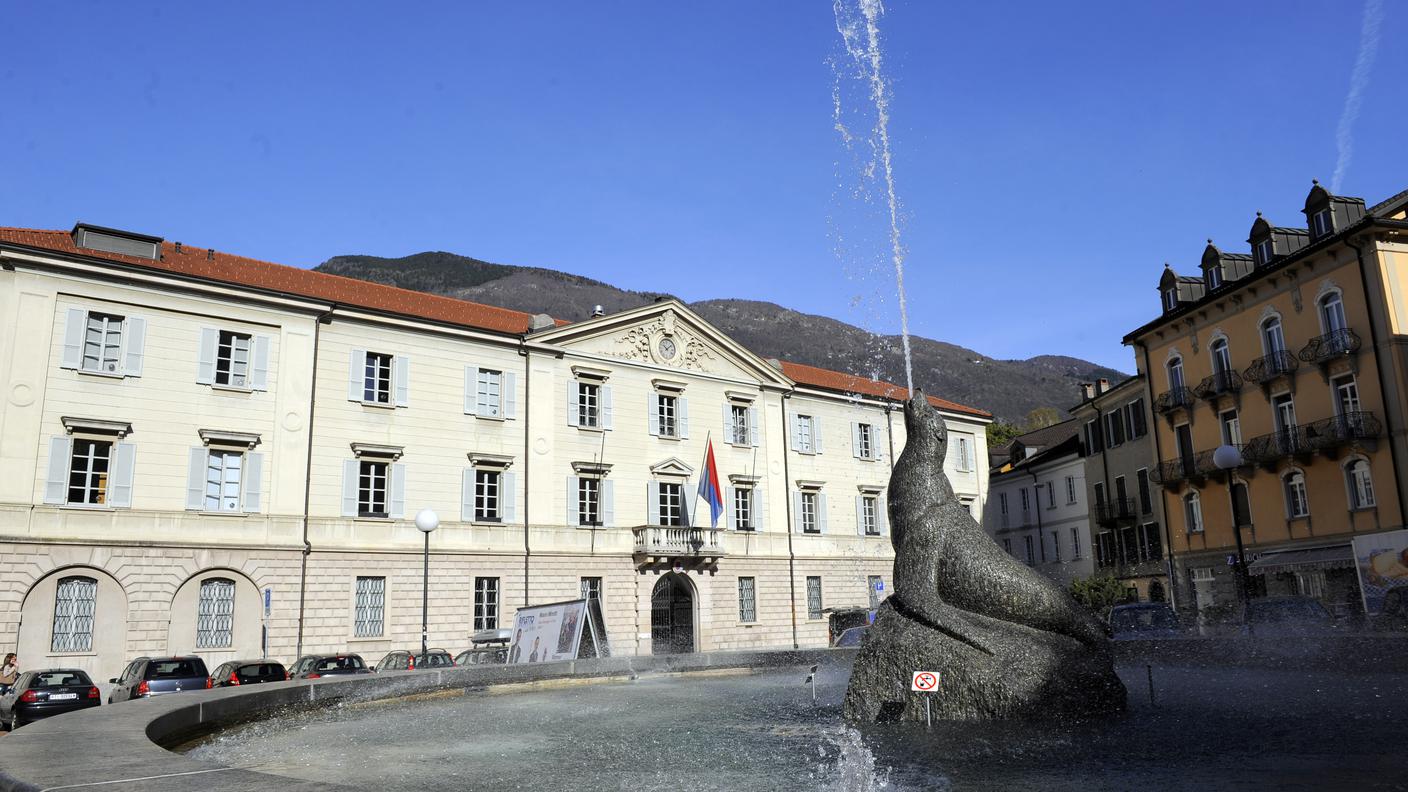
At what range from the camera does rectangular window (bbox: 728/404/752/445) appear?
4488 centimetres

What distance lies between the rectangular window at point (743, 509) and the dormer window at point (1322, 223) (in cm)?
2460

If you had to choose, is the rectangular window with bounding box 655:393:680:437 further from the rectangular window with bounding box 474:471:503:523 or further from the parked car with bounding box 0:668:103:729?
the parked car with bounding box 0:668:103:729

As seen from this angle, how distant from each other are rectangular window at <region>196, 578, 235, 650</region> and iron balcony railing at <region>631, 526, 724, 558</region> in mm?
14971

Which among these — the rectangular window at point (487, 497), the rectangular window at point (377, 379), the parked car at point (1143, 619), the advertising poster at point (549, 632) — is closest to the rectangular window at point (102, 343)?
the rectangular window at point (377, 379)

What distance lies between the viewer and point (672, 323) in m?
43.8

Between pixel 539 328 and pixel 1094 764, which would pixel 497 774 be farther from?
pixel 539 328

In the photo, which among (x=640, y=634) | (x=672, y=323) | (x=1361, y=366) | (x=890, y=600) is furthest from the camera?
(x=672, y=323)

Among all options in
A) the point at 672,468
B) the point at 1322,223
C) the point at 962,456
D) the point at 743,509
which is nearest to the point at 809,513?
the point at 743,509

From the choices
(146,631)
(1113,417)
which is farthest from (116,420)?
(1113,417)

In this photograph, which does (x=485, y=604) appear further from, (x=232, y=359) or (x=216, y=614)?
(x=232, y=359)

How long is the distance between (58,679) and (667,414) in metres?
25.9

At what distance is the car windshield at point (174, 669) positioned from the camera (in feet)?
69.7

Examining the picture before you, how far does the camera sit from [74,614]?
94.1ft

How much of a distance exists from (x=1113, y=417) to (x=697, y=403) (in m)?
22.4
